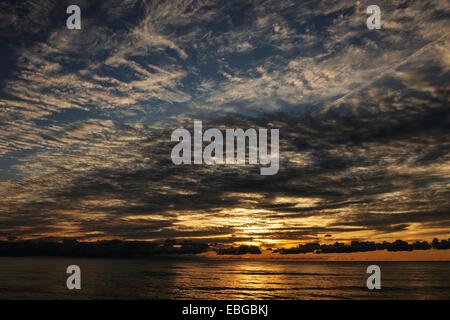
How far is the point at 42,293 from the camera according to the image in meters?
72.9
